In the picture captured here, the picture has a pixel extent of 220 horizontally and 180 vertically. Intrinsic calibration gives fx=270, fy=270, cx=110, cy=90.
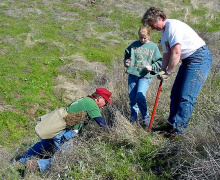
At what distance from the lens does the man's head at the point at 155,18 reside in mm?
3202

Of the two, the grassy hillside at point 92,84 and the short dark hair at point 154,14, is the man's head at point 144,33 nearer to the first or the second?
the short dark hair at point 154,14

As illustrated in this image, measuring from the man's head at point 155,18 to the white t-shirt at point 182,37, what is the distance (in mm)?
73

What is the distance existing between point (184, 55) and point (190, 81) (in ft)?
1.06

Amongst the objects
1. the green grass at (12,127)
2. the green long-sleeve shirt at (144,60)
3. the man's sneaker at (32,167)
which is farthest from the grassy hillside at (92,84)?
the green long-sleeve shirt at (144,60)

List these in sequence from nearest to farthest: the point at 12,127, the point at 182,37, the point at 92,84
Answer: the point at 182,37, the point at 12,127, the point at 92,84

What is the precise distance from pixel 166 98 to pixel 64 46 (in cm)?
630

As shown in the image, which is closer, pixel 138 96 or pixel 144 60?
pixel 138 96

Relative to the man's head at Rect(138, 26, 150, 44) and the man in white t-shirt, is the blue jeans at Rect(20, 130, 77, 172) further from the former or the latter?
the man's head at Rect(138, 26, 150, 44)

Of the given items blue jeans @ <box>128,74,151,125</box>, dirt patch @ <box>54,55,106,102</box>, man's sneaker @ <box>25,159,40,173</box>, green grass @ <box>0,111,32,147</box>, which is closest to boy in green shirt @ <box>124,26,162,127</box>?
blue jeans @ <box>128,74,151,125</box>

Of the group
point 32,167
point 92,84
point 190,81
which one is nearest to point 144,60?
point 190,81

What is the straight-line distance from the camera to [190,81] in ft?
10.6

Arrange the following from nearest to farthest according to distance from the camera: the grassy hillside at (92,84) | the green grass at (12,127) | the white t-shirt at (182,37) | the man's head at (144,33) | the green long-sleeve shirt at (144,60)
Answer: the grassy hillside at (92,84) → the white t-shirt at (182,37) → the man's head at (144,33) → the green long-sleeve shirt at (144,60) → the green grass at (12,127)

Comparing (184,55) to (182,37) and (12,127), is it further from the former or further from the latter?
(12,127)

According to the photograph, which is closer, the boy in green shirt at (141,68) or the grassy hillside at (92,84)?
the grassy hillside at (92,84)
